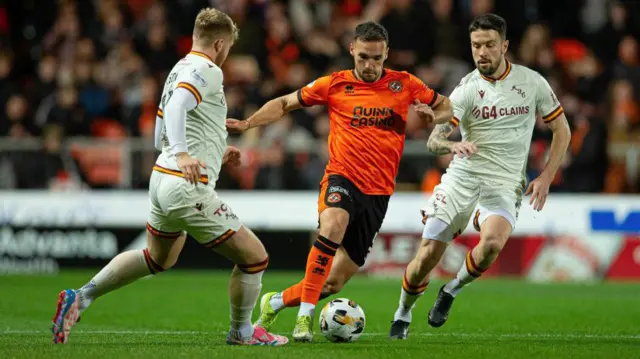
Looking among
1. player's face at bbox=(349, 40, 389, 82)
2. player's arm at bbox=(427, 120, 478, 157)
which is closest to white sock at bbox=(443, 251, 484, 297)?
player's arm at bbox=(427, 120, 478, 157)

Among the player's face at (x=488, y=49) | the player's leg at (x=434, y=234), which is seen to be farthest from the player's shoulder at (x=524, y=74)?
the player's leg at (x=434, y=234)

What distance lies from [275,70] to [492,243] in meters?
10.8

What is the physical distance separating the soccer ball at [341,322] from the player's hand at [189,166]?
1.86 metres

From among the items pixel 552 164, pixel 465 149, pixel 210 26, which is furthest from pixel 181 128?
pixel 552 164

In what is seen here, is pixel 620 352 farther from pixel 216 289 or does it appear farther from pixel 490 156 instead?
pixel 216 289

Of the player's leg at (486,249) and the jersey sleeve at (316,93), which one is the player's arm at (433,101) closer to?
the jersey sleeve at (316,93)

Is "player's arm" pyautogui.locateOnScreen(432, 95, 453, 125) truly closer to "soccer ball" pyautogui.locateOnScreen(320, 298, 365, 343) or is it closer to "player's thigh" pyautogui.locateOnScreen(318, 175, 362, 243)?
"player's thigh" pyautogui.locateOnScreen(318, 175, 362, 243)

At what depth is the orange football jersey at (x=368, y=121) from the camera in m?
8.79

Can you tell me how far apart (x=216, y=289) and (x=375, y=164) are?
597 centimetres

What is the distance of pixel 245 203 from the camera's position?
1691 cm

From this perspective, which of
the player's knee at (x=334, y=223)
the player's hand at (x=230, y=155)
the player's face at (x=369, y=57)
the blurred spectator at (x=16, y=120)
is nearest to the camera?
the player's hand at (x=230, y=155)

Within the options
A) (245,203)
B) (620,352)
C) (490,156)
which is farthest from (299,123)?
(620,352)

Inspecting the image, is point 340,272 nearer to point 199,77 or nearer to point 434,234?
point 434,234

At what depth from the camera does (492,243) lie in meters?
8.98
